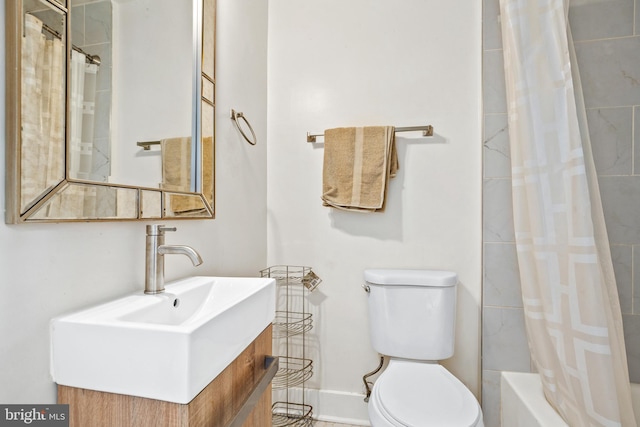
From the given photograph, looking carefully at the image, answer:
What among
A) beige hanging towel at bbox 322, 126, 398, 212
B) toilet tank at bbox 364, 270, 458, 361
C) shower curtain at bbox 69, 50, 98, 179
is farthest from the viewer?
beige hanging towel at bbox 322, 126, 398, 212

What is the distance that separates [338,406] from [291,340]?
16.4 inches

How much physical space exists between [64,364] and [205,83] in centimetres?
98

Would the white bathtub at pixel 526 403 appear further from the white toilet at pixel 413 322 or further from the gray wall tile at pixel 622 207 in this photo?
the gray wall tile at pixel 622 207

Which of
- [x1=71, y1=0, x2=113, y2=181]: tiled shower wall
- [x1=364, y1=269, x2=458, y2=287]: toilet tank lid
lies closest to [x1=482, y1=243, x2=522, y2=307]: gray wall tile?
Result: [x1=364, y1=269, x2=458, y2=287]: toilet tank lid

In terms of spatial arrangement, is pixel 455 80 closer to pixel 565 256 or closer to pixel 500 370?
pixel 565 256

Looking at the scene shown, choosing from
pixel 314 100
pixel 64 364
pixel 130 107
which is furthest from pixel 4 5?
pixel 314 100

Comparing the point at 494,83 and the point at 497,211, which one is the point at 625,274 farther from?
the point at 494,83

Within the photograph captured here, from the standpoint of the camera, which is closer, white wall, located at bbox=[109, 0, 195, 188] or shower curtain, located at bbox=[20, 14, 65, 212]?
shower curtain, located at bbox=[20, 14, 65, 212]

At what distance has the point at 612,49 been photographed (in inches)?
56.6

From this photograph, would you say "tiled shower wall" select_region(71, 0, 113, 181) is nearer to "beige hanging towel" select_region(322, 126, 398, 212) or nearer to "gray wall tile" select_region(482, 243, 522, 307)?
"beige hanging towel" select_region(322, 126, 398, 212)

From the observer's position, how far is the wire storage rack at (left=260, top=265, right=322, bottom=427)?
5.87 ft

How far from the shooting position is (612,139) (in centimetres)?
144

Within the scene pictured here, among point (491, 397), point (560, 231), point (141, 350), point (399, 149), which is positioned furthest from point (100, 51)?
point (491, 397)

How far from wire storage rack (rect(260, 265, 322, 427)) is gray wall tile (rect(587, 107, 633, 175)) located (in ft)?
4.65
